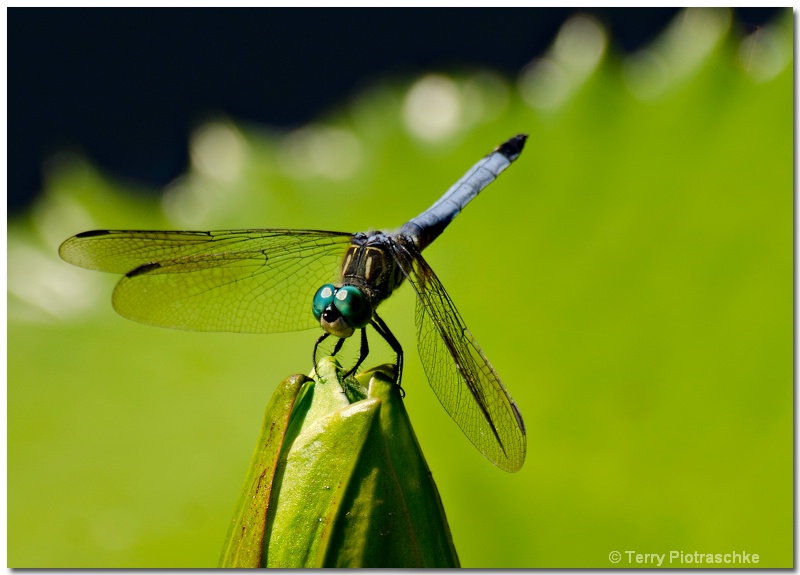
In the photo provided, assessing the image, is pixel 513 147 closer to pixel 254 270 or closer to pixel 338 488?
pixel 254 270

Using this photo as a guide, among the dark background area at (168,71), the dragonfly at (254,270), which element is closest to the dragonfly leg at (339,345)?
the dragonfly at (254,270)

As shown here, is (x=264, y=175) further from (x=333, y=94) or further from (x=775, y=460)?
(x=775, y=460)

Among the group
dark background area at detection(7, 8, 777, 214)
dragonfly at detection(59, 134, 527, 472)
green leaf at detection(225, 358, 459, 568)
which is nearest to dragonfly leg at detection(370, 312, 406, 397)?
dragonfly at detection(59, 134, 527, 472)

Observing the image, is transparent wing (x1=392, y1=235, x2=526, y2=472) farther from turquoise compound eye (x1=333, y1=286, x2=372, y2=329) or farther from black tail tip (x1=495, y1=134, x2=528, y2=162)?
black tail tip (x1=495, y1=134, x2=528, y2=162)

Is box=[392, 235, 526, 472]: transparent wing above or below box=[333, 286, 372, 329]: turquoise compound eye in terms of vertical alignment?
below

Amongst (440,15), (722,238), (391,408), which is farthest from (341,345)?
(440,15)

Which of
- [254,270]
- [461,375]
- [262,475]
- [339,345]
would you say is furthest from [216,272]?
[262,475]
